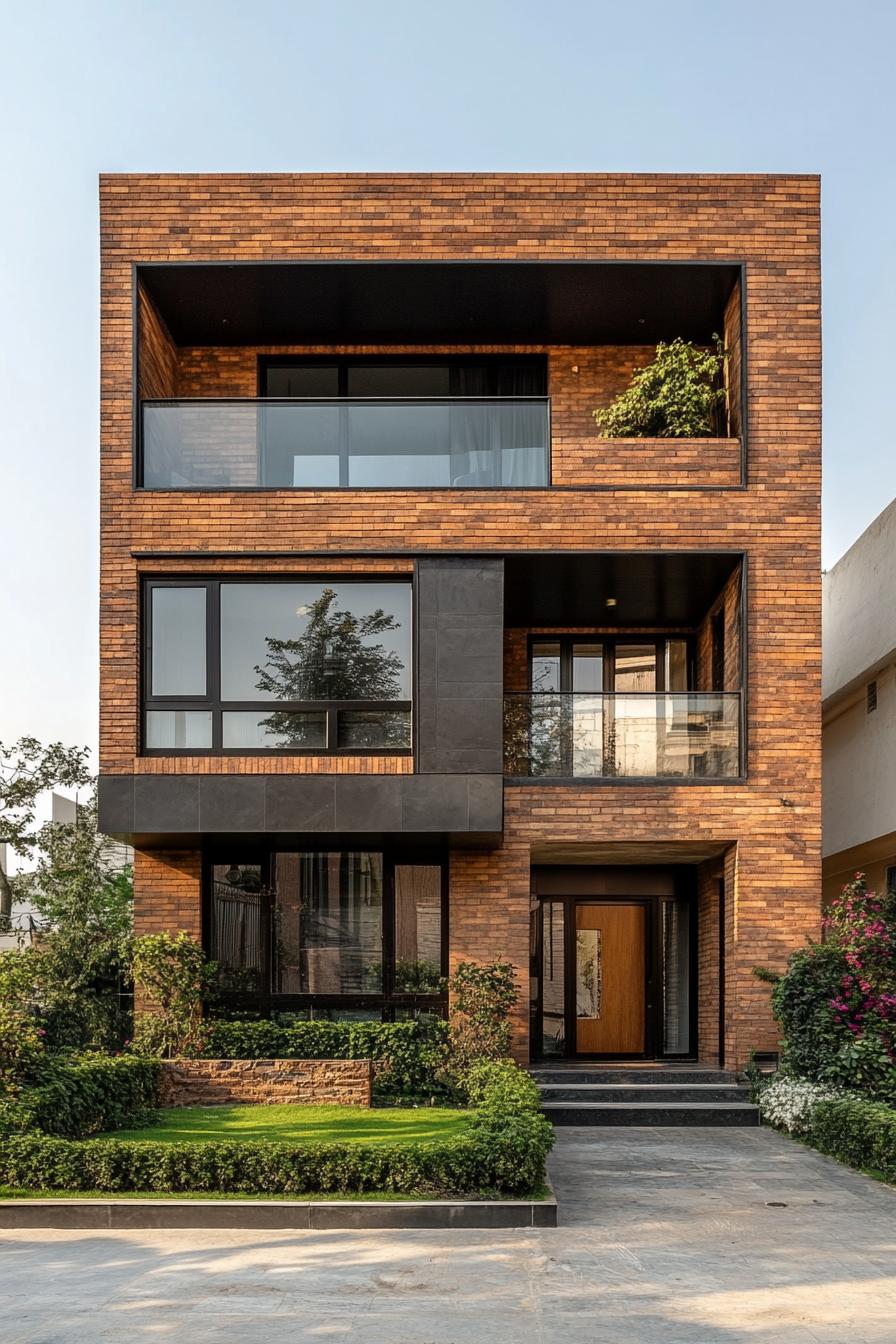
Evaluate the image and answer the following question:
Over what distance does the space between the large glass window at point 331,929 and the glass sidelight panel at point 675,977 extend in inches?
135

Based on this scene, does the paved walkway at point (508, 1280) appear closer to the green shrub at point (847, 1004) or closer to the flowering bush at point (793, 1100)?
the flowering bush at point (793, 1100)

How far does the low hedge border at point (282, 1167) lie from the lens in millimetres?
9516

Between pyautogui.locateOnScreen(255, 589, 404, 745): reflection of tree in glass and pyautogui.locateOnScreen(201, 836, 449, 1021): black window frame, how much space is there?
5.88 feet

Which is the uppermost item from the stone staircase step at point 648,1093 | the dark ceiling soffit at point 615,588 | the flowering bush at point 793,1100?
the dark ceiling soffit at point 615,588

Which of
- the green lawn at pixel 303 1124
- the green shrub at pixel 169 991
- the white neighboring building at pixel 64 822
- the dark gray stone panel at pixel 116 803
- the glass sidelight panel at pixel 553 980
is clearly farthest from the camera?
the white neighboring building at pixel 64 822

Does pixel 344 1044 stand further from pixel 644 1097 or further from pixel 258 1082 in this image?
pixel 644 1097

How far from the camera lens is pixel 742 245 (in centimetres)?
1647

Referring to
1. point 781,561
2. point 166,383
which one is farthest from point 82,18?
point 781,561

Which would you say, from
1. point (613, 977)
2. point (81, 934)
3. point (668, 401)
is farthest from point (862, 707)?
point (81, 934)

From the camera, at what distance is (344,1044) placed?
15.4 metres

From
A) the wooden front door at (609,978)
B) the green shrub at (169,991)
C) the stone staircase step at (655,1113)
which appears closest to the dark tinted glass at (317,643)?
the green shrub at (169,991)

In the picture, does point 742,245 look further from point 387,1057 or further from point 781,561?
point 387,1057

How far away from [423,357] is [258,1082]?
9.60m

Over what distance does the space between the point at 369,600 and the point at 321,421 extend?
229cm
